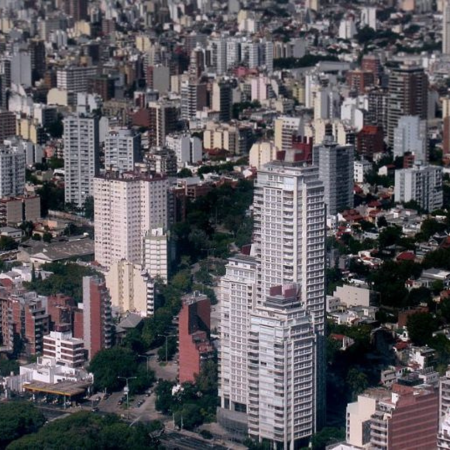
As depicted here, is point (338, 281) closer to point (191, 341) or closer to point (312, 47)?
point (191, 341)

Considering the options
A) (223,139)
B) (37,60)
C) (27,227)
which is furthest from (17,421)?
(37,60)

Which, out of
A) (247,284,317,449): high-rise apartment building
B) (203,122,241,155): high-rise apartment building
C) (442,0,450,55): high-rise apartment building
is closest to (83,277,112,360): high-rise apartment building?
(247,284,317,449): high-rise apartment building

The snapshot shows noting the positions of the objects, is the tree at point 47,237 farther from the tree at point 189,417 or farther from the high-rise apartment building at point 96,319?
the tree at point 189,417

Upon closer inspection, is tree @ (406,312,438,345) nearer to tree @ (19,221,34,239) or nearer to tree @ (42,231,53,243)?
tree @ (42,231,53,243)

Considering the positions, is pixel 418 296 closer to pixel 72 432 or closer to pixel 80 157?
pixel 72 432

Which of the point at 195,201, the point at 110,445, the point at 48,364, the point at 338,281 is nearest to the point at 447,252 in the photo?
the point at 338,281
